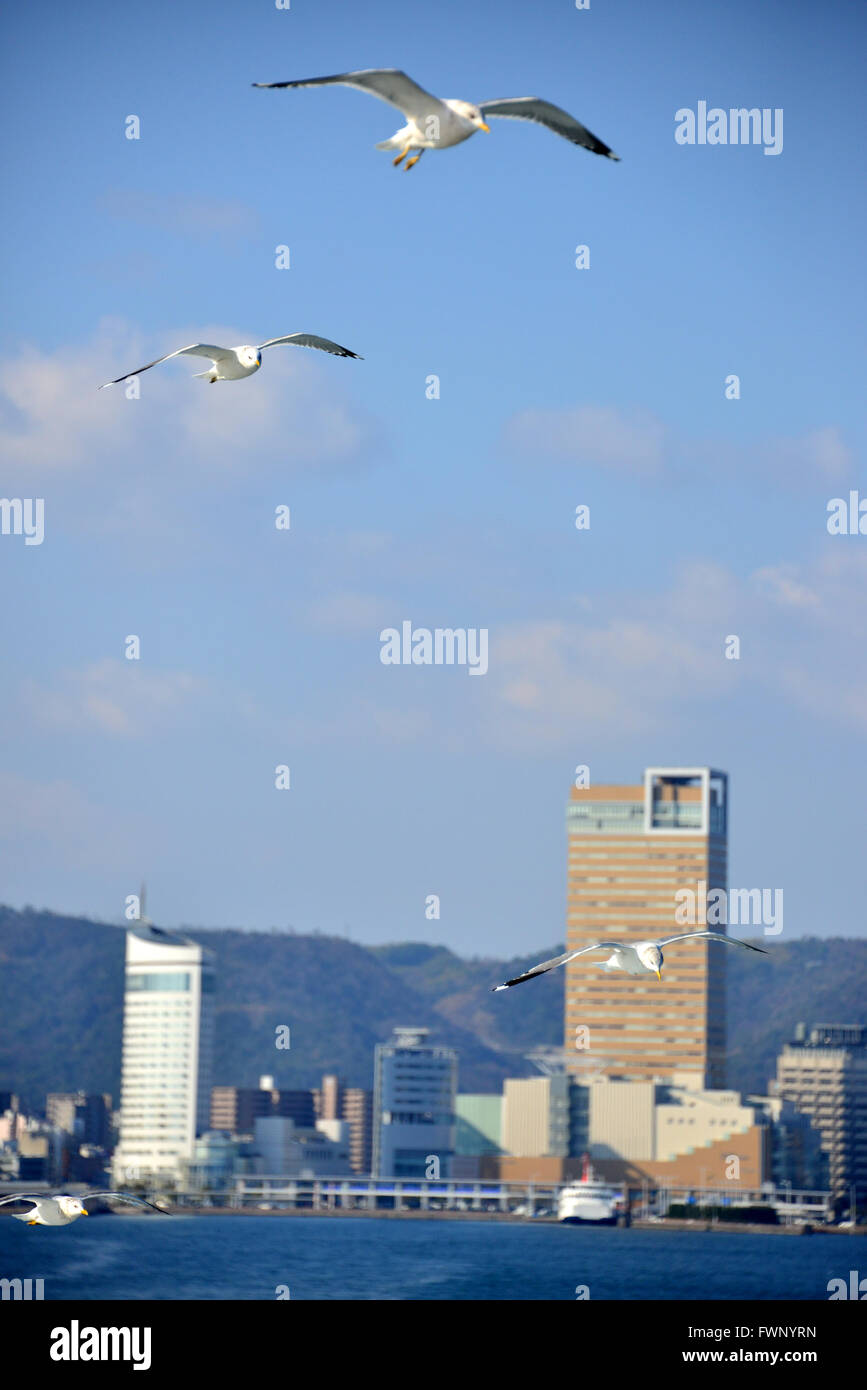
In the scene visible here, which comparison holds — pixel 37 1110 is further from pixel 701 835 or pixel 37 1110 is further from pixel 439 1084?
pixel 701 835

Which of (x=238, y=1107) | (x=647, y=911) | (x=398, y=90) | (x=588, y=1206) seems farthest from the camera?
(x=238, y=1107)

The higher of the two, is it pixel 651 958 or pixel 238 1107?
pixel 651 958

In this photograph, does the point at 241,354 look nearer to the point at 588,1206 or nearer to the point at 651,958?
the point at 651,958

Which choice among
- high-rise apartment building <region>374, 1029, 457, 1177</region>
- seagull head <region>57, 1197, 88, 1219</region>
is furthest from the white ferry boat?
seagull head <region>57, 1197, 88, 1219</region>

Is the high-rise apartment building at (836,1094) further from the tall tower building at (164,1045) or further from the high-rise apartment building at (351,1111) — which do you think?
the tall tower building at (164,1045)

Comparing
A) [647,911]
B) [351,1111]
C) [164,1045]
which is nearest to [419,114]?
[164,1045]

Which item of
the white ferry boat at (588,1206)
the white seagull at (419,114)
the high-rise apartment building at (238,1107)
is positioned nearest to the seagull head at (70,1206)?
the white seagull at (419,114)
